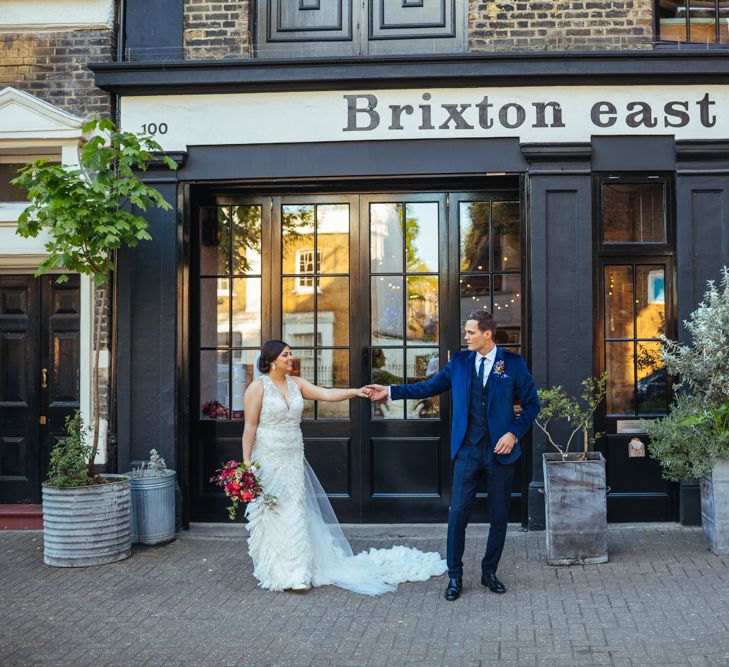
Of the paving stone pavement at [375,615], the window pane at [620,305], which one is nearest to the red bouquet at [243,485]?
the paving stone pavement at [375,615]

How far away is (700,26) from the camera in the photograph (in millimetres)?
8219

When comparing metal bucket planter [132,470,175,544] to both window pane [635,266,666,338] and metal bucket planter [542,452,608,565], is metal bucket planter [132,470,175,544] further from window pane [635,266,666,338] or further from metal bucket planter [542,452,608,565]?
window pane [635,266,666,338]

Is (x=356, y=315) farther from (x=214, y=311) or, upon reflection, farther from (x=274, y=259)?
(x=214, y=311)

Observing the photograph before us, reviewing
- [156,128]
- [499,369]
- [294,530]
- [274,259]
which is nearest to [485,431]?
[499,369]

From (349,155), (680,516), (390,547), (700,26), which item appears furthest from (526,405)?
(700,26)

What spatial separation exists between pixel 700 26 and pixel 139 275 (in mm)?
5993

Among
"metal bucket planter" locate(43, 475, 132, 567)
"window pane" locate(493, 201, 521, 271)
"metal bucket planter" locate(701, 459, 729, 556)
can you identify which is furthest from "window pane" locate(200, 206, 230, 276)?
"metal bucket planter" locate(701, 459, 729, 556)

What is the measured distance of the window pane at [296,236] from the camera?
27.5 ft

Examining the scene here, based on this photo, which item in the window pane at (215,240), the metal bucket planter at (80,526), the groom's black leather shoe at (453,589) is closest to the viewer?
the groom's black leather shoe at (453,589)

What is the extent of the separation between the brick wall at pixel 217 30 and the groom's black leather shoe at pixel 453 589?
17.4ft

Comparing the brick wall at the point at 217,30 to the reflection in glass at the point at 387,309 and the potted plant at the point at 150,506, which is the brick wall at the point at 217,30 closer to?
the reflection in glass at the point at 387,309

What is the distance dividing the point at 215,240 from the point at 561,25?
396cm

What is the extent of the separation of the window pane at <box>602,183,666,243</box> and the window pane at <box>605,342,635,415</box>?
103 centimetres

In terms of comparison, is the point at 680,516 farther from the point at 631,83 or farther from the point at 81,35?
the point at 81,35
